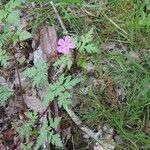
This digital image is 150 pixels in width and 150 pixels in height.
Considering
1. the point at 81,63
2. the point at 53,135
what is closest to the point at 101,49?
the point at 81,63

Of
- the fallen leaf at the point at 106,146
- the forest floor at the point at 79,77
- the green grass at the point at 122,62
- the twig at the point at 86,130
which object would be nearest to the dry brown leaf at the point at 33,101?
the forest floor at the point at 79,77

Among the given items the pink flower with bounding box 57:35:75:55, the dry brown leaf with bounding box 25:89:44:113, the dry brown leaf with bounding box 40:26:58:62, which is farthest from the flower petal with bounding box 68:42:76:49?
the dry brown leaf with bounding box 25:89:44:113

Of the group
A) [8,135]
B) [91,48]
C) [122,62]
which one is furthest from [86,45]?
[8,135]

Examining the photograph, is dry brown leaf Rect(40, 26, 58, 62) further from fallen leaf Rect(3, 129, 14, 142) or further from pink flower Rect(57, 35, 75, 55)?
fallen leaf Rect(3, 129, 14, 142)

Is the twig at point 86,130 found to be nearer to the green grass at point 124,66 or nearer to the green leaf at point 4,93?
the green grass at point 124,66

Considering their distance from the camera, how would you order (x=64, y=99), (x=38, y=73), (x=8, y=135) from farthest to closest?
1. (x=8, y=135)
2. (x=38, y=73)
3. (x=64, y=99)

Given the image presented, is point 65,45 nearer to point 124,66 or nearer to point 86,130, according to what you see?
point 124,66
